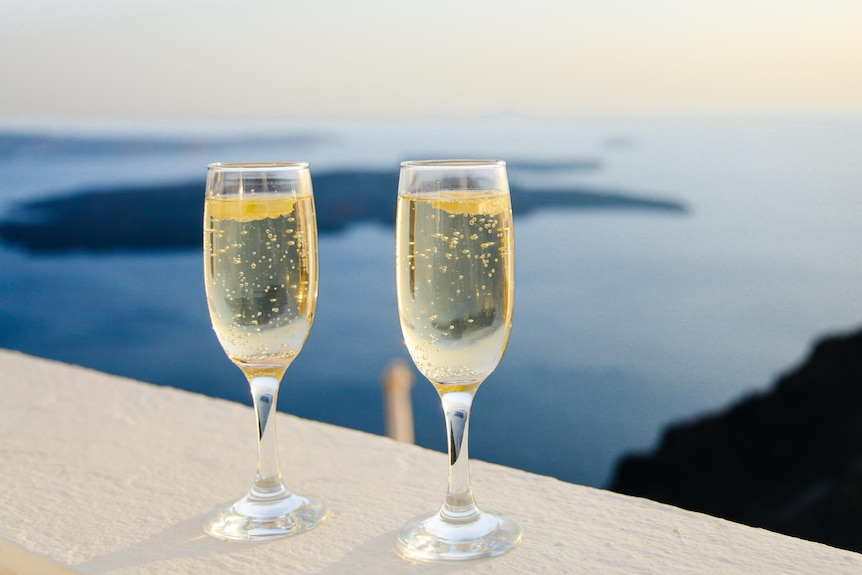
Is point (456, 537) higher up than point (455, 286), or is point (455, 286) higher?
point (455, 286)

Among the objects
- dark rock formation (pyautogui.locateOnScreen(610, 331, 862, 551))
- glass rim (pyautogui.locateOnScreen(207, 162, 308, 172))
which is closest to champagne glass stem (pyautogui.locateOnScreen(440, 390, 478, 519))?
glass rim (pyautogui.locateOnScreen(207, 162, 308, 172))

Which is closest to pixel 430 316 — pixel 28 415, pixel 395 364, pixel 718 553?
pixel 718 553

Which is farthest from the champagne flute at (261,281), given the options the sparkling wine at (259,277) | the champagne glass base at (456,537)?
the champagne glass base at (456,537)

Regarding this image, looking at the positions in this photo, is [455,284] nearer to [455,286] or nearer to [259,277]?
[455,286]

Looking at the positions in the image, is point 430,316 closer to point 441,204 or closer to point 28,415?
point 441,204

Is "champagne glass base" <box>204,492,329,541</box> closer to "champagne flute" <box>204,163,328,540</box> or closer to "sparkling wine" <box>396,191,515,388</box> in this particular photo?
"champagne flute" <box>204,163,328,540</box>

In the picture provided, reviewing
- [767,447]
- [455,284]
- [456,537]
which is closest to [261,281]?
[455,284]

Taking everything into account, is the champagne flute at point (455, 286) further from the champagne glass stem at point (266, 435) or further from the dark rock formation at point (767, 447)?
the dark rock formation at point (767, 447)
